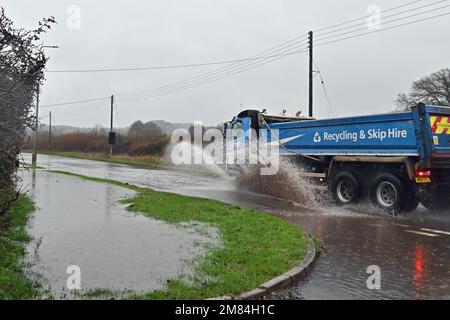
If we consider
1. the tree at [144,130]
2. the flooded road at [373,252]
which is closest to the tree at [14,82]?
the flooded road at [373,252]

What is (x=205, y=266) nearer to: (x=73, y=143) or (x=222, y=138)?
(x=222, y=138)

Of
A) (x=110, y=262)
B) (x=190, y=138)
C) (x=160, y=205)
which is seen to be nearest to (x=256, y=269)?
(x=110, y=262)

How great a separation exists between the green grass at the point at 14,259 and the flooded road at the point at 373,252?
9.35 ft

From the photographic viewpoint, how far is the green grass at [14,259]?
4.68 meters

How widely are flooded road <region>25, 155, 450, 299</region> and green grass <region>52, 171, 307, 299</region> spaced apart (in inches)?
17.8

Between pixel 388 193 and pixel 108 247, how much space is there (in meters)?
8.16

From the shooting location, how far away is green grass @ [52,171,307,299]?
16.6ft

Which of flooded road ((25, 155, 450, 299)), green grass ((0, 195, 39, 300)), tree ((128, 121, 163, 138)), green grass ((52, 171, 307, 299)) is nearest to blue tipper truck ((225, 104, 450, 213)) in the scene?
flooded road ((25, 155, 450, 299))

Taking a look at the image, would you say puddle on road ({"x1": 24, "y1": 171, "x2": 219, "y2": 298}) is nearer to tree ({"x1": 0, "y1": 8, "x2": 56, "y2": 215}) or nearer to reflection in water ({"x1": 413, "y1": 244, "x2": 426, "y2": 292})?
tree ({"x1": 0, "y1": 8, "x2": 56, "y2": 215})

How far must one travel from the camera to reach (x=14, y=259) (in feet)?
19.5

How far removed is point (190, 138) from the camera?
3475 cm

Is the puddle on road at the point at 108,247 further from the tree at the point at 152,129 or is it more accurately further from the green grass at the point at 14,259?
the tree at the point at 152,129

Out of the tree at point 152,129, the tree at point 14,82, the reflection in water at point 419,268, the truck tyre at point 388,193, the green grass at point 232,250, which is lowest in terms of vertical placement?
the reflection in water at point 419,268

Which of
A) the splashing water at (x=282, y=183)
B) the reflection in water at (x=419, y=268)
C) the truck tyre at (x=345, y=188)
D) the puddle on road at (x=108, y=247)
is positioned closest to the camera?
the puddle on road at (x=108, y=247)
